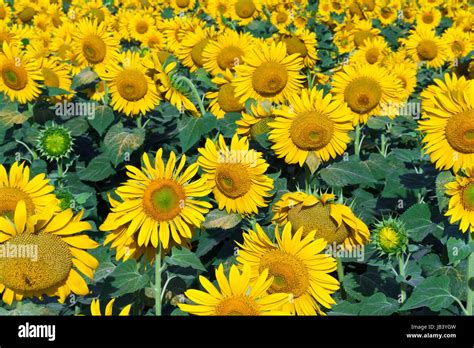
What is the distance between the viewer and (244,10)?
36.8ft

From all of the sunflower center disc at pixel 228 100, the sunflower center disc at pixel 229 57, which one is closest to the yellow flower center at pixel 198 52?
the sunflower center disc at pixel 229 57

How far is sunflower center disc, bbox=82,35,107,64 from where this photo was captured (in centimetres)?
633

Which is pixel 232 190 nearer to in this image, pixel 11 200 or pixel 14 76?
pixel 11 200

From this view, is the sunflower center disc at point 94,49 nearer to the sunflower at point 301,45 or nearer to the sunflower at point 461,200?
the sunflower at point 301,45

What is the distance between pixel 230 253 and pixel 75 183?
1.98 m

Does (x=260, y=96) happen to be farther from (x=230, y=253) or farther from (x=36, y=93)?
(x=36, y=93)

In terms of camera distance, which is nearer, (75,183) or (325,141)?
(325,141)

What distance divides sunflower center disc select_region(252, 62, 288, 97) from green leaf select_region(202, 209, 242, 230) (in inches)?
59.6

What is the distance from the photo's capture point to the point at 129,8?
13.7 metres

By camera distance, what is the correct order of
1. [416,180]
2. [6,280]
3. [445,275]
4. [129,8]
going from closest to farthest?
[6,280]
[445,275]
[416,180]
[129,8]

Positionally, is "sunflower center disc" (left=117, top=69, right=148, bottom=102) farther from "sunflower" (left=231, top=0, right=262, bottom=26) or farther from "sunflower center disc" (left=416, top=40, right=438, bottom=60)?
"sunflower" (left=231, top=0, right=262, bottom=26)

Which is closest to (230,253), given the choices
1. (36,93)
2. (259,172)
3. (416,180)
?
(259,172)

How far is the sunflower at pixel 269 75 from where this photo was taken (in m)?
5.18

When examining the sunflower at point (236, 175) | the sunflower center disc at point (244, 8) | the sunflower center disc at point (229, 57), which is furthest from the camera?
the sunflower center disc at point (244, 8)
